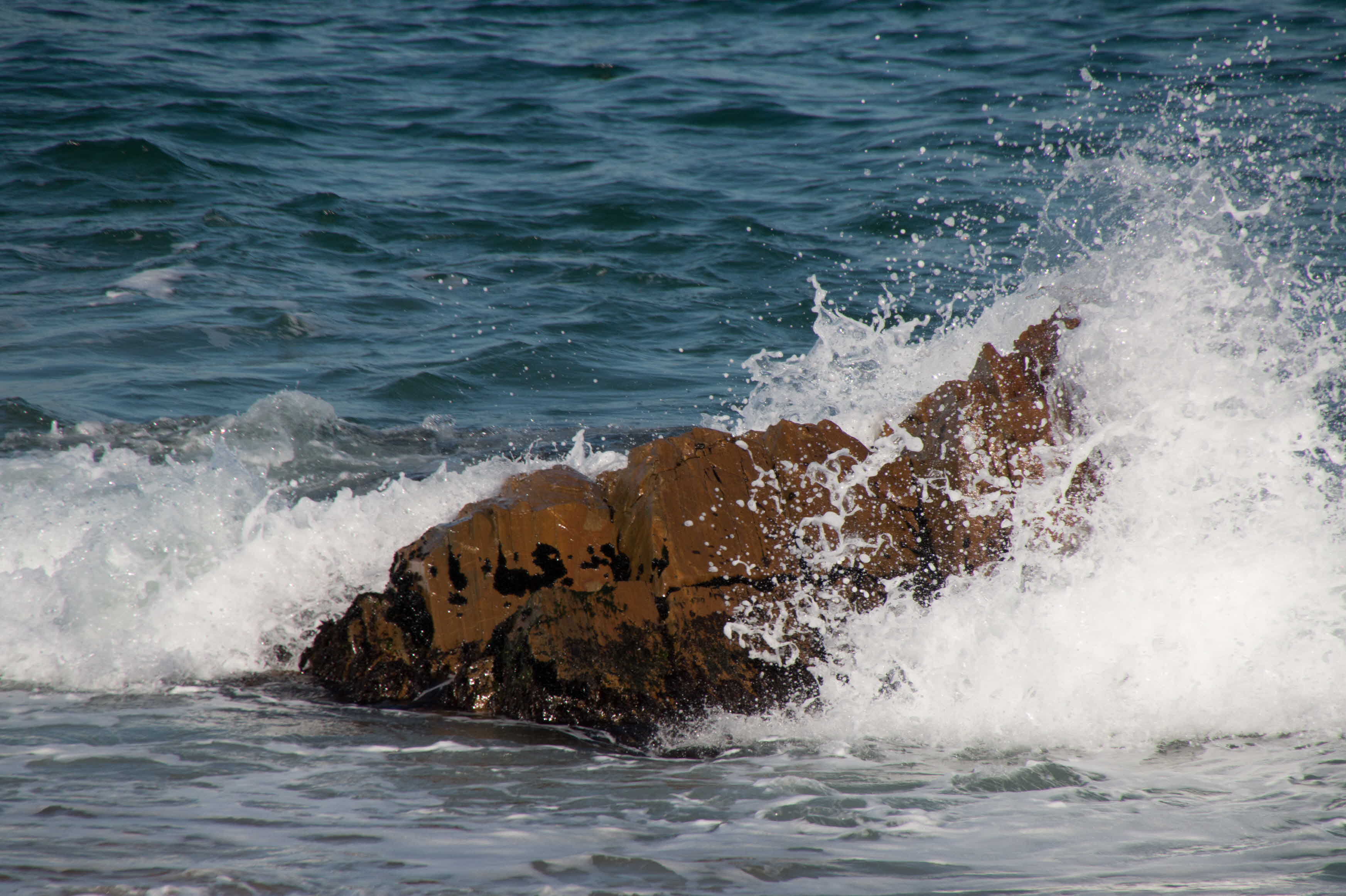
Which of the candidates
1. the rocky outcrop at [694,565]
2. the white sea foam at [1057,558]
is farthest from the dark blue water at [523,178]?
the rocky outcrop at [694,565]

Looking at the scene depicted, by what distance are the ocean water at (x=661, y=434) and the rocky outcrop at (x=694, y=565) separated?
0.31ft

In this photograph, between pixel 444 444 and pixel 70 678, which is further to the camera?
pixel 444 444

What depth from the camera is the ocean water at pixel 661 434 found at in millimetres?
2645

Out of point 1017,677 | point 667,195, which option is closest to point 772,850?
point 1017,677

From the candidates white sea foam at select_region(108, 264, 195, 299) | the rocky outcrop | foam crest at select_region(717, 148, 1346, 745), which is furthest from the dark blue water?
foam crest at select_region(717, 148, 1346, 745)

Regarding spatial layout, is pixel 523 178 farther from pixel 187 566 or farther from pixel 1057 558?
pixel 1057 558

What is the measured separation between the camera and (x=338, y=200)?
9.94 meters

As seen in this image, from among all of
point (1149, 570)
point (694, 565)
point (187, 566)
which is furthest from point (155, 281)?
point (1149, 570)

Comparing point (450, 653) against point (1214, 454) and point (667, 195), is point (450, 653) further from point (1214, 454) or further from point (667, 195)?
point (667, 195)

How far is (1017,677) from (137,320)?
254 inches

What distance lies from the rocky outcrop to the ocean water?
9 centimetres

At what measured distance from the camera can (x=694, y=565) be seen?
3.55 meters

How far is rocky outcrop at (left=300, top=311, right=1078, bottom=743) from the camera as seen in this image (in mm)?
3484

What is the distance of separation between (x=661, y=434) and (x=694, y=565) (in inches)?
97.0
